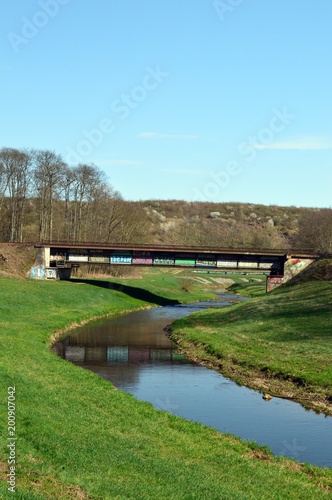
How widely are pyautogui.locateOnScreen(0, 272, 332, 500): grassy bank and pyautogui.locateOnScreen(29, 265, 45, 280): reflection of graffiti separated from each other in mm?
56137

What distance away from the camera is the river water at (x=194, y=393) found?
2662 cm

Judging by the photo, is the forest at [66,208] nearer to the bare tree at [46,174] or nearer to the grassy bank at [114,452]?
the bare tree at [46,174]

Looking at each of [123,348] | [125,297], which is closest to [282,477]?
[123,348]

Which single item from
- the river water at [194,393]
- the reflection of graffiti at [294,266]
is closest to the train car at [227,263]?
the reflection of graffiti at [294,266]

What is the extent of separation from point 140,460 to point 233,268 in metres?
74.5

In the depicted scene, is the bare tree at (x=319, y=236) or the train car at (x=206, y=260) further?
the bare tree at (x=319, y=236)

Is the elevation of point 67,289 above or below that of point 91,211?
below

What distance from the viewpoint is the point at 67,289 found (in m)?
83.6

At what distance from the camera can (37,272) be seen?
93.4m

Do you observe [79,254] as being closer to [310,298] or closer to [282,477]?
[310,298]

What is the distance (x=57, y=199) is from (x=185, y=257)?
4486 cm

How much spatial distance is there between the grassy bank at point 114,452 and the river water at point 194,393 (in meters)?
2.03

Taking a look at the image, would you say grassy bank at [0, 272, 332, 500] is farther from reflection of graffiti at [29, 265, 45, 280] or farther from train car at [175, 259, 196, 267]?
train car at [175, 259, 196, 267]

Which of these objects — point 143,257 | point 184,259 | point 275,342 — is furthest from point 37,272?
point 275,342
